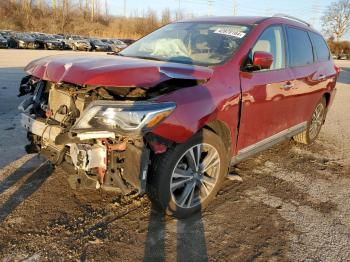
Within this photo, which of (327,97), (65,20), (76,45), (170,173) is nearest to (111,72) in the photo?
(170,173)

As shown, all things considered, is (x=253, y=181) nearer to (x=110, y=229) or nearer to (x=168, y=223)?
(x=168, y=223)

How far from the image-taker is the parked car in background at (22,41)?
3409cm

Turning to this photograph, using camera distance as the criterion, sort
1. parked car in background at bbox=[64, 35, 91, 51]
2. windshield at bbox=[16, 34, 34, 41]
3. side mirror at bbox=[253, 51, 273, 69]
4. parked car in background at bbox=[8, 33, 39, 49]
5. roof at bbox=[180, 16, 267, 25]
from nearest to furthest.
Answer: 1. side mirror at bbox=[253, 51, 273, 69]
2. roof at bbox=[180, 16, 267, 25]
3. parked car in background at bbox=[8, 33, 39, 49]
4. windshield at bbox=[16, 34, 34, 41]
5. parked car in background at bbox=[64, 35, 91, 51]

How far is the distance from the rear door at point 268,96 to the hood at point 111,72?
648mm

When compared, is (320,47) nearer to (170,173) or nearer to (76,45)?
(170,173)

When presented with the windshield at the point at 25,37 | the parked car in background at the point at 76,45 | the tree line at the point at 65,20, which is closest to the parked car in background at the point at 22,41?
the windshield at the point at 25,37

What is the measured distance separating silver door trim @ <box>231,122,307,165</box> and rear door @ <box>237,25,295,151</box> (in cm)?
4

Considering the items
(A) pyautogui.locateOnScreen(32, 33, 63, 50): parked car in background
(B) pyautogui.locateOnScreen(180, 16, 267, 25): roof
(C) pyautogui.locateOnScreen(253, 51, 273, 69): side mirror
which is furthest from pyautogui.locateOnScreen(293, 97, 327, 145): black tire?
(A) pyautogui.locateOnScreen(32, 33, 63, 50): parked car in background

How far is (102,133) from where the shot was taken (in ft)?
9.41

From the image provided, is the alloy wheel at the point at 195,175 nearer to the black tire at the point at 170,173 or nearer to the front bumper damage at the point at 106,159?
the black tire at the point at 170,173

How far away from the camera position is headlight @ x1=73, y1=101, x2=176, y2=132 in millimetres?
2824

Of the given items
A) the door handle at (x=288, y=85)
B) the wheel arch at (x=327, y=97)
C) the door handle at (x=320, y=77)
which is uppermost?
the door handle at (x=320, y=77)

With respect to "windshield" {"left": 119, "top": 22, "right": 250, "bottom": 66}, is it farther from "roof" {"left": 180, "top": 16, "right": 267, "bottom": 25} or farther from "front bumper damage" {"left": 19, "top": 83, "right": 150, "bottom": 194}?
"front bumper damage" {"left": 19, "top": 83, "right": 150, "bottom": 194}

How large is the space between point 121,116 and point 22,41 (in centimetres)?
3545
